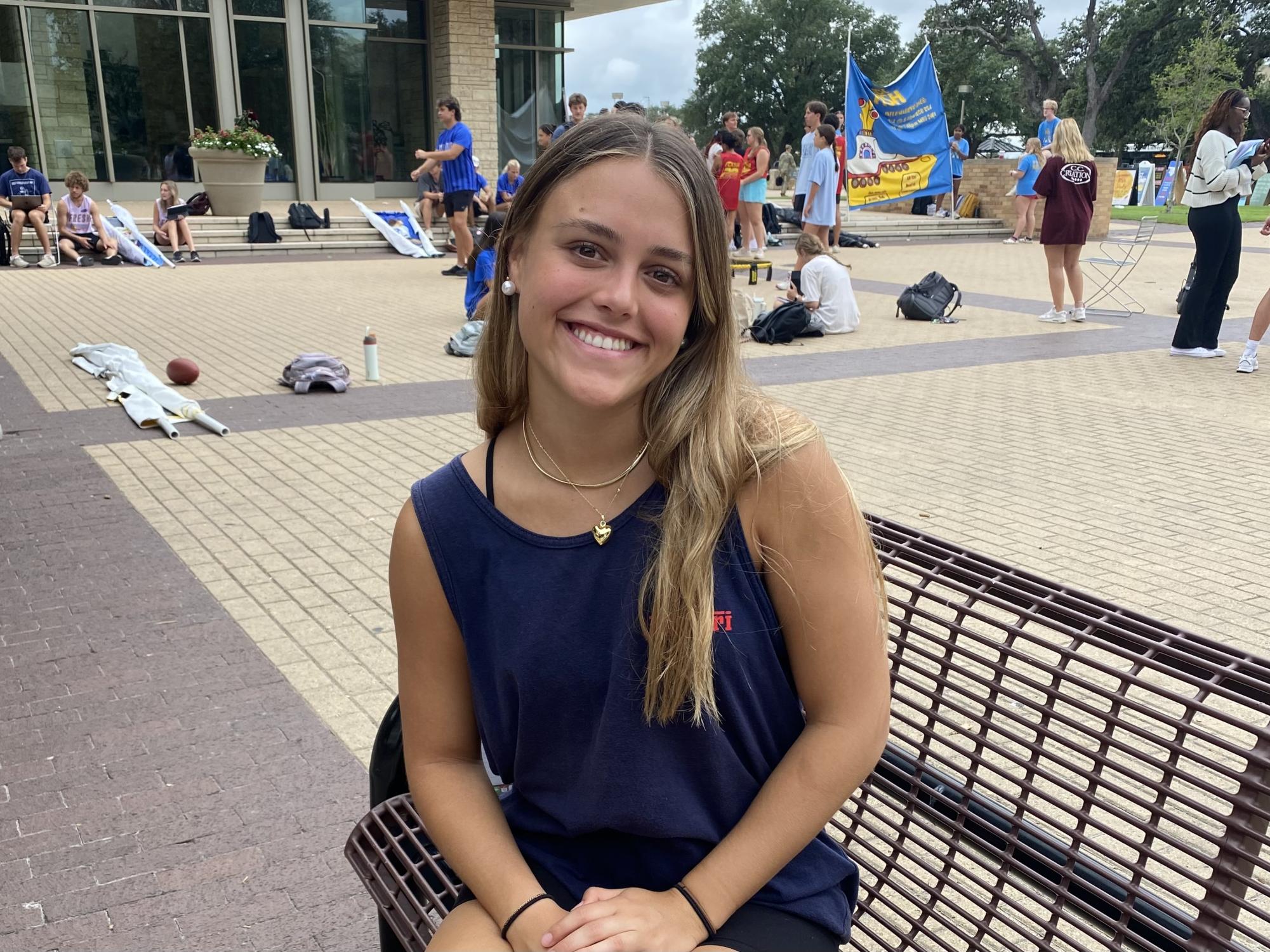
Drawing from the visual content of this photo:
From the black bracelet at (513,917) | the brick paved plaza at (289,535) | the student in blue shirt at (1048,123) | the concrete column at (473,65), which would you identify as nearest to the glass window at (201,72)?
the concrete column at (473,65)

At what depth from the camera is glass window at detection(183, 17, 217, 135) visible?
78.3 feet

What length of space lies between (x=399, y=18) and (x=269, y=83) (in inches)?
140

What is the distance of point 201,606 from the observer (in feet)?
13.9

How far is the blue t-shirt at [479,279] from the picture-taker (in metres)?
9.84

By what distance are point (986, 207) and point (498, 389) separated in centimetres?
2551

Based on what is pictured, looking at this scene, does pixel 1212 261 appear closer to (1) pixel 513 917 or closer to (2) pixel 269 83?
(1) pixel 513 917

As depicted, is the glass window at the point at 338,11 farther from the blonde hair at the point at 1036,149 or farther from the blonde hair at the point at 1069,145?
the blonde hair at the point at 1069,145

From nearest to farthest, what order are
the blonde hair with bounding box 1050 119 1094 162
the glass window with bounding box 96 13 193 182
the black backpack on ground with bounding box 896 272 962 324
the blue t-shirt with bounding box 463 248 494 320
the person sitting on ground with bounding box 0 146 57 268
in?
the blue t-shirt with bounding box 463 248 494 320, the blonde hair with bounding box 1050 119 1094 162, the black backpack on ground with bounding box 896 272 962 324, the person sitting on ground with bounding box 0 146 57 268, the glass window with bounding box 96 13 193 182

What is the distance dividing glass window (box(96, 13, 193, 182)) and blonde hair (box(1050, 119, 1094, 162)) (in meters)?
19.4

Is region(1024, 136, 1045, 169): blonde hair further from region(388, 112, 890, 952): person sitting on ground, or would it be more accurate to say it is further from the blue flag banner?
region(388, 112, 890, 952): person sitting on ground

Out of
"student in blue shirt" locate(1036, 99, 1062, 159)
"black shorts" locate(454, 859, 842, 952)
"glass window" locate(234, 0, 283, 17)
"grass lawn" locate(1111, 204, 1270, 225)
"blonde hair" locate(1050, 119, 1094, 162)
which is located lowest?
"grass lawn" locate(1111, 204, 1270, 225)

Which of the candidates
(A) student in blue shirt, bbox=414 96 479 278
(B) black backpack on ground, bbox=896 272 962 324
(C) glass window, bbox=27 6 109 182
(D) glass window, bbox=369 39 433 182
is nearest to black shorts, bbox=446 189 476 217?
(A) student in blue shirt, bbox=414 96 479 278

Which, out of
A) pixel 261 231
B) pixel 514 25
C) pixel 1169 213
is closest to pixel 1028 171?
pixel 514 25

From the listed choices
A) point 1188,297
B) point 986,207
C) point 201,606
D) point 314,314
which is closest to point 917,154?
point 986,207
